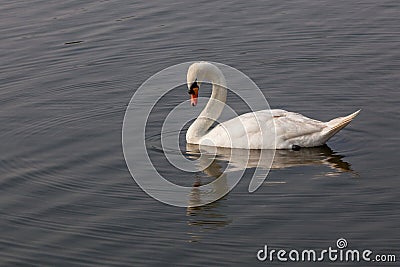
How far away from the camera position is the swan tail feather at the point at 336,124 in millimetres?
12445

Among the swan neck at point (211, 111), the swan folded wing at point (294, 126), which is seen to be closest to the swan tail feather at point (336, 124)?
the swan folded wing at point (294, 126)

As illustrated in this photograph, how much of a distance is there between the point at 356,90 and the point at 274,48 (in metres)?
2.63

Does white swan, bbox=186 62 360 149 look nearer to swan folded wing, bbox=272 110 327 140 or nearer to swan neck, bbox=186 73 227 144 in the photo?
swan folded wing, bbox=272 110 327 140

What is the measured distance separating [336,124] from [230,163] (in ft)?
4.82

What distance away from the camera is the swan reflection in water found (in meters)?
11.1

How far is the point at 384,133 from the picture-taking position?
1283 cm

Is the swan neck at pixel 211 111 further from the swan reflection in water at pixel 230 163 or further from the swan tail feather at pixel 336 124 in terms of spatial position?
the swan tail feather at pixel 336 124

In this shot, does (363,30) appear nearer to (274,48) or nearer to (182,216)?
(274,48)

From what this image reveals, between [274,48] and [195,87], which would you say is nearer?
[195,87]

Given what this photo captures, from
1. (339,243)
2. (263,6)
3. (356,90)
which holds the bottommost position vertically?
(339,243)

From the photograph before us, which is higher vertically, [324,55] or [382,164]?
[324,55]

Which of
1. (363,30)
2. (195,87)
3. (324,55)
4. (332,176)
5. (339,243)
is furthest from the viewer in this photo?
(363,30)

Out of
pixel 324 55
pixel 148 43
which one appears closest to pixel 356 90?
pixel 324 55

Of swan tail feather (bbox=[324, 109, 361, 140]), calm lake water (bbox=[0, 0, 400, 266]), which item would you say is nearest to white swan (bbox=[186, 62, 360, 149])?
swan tail feather (bbox=[324, 109, 361, 140])
